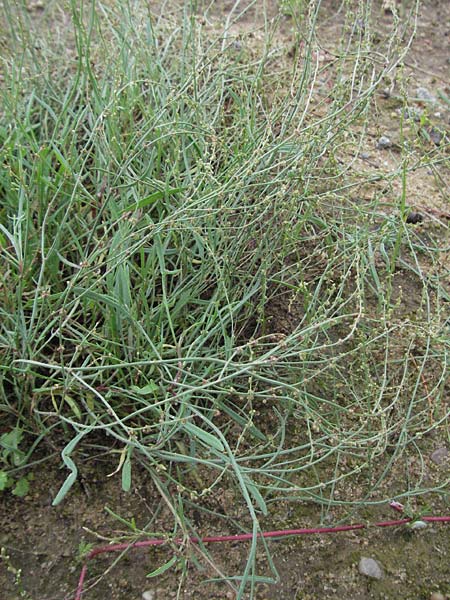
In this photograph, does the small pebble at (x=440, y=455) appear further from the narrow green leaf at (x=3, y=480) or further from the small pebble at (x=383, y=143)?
the small pebble at (x=383, y=143)

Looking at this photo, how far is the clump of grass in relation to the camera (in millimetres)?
1346

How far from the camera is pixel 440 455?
1.54 metres

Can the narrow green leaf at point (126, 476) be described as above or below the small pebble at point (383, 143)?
below

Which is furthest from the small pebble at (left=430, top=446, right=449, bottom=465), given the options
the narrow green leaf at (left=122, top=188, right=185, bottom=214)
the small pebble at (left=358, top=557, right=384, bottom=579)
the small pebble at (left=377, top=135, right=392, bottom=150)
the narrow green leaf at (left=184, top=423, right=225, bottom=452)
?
the small pebble at (left=377, top=135, right=392, bottom=150)

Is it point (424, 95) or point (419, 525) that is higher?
point (424, 95)

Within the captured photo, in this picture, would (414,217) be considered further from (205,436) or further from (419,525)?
(205,436)

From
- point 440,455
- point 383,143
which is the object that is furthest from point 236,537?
point 383,143

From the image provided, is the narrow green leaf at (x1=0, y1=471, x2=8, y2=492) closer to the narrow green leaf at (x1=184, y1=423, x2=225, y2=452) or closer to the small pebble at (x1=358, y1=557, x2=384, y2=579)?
the narrow green leaf at (x1=184, y1=423, x2=225, y2=452)

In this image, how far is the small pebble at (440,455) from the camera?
5.03ft

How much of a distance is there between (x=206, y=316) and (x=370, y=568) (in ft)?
1.97

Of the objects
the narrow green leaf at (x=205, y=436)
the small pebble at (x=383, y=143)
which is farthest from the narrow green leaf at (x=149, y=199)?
the small pebble at (x=383, y=143)

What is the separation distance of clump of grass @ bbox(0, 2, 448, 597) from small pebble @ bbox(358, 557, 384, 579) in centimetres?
12

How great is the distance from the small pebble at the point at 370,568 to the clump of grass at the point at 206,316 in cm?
12

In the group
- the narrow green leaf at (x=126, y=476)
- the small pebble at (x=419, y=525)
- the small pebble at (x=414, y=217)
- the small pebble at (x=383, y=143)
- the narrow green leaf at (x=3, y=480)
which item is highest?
the small pebble at (x=383, y=143)
